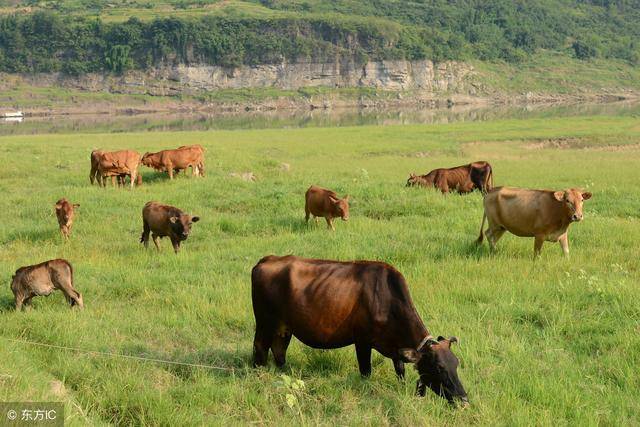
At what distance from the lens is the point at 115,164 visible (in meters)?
20.0

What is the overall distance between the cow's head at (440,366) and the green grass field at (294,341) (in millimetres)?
135

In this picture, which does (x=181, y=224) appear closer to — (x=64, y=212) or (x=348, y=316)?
(x=64, y=212)

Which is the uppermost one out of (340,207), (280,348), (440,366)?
(440,366)

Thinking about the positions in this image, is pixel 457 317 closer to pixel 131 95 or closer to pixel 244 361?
pixel 244 361

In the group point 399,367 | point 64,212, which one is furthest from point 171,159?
point 399,367

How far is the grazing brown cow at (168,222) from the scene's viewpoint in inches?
469

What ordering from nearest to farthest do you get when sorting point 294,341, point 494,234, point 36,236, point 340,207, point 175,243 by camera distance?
point 294,341, point 494,234, point 175,243, point 36,236, point 340,207

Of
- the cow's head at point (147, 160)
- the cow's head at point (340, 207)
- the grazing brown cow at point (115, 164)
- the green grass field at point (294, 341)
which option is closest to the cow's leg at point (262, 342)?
the green grass field at point (294, 341)

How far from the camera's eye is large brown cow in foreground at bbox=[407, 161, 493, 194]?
1955 centimetres

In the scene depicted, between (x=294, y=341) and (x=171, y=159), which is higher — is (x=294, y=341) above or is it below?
above

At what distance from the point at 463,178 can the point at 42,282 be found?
45.3ft

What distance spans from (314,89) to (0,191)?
130 meters

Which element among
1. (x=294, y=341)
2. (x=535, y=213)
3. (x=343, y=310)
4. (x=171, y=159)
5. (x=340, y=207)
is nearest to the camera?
(x=343, y=310)

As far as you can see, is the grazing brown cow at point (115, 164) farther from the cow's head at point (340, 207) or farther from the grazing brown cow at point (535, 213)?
the grazing brown cow at point (535, 213)
